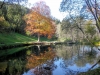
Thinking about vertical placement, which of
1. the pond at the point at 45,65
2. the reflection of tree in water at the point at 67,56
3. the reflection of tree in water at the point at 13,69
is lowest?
the reflection of tree in water at the point at 67,56

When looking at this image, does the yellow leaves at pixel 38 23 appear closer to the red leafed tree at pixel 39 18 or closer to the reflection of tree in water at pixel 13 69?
the red leafed tree at pixel 39 18

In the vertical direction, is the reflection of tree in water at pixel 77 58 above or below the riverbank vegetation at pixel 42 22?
below

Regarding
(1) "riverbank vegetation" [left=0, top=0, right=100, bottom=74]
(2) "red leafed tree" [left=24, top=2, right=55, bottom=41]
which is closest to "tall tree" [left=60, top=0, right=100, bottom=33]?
(1) "riverbank vegetation" [left=0, top=0, right=100, bottom=74]

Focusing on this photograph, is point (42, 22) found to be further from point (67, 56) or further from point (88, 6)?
point (88, 6)

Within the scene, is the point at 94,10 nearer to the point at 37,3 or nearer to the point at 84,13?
the point at 84,13

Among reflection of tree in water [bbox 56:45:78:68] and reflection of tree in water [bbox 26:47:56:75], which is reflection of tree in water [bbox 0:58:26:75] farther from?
reflection of tree in water [bbox 56:45:78:68]

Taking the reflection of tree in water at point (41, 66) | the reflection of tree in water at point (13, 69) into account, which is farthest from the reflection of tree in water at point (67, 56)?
the reflection of tree in water at point (13, 69)

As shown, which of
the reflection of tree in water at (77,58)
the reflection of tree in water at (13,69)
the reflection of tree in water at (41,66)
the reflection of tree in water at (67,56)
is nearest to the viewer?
the reflection of tree in water at (13,69)

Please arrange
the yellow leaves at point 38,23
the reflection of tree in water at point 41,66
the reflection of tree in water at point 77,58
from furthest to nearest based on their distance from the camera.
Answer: the yellow leaves at point 38,23 → the reflection of tree in water at point 77,58 → the reflection of tree in water at point 41,66

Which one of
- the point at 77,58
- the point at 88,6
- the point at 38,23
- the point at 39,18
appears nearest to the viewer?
the point at 88,6

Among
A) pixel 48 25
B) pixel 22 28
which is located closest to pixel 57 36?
pixel 22 28

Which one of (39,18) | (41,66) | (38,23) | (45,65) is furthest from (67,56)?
(38,23)

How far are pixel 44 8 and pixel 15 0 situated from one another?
41.9m

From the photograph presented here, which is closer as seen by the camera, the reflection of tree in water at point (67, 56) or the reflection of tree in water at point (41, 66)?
the reflection of tree in water at point (41, 66)
